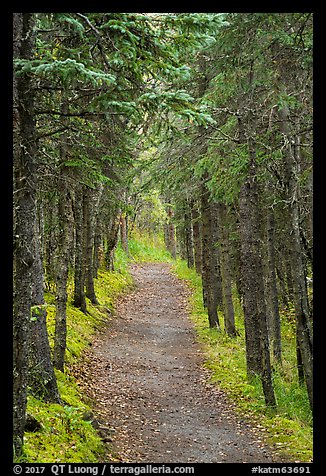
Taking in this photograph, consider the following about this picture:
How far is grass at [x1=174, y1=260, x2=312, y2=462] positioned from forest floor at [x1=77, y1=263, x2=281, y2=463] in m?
0.24

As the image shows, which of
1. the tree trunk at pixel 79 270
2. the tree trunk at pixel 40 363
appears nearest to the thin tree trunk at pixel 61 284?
the tree trunk at pixel 40 363

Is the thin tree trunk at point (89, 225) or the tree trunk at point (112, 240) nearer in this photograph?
the thin tree trunk at point (89, 225)

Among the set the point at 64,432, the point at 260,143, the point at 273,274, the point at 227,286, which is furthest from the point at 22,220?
the point at 227,286

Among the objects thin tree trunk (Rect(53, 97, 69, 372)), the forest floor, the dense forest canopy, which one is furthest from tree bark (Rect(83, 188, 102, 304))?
thin tree trunk (Rect(53, 97, 69, 372))

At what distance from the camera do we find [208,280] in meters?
18.5

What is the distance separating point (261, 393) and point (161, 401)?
2208mm

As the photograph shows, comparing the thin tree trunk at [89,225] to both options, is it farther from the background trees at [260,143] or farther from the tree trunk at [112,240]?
the tree trunk at [112,240]

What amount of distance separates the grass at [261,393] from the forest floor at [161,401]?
242 mm

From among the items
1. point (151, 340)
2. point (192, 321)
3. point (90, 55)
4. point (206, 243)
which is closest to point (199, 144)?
point (206, 243)

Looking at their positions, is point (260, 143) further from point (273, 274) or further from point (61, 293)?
point (273, 274)

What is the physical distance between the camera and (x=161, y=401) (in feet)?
35.3

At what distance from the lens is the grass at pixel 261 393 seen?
27.1 feet

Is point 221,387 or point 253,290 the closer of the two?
point 253,290
